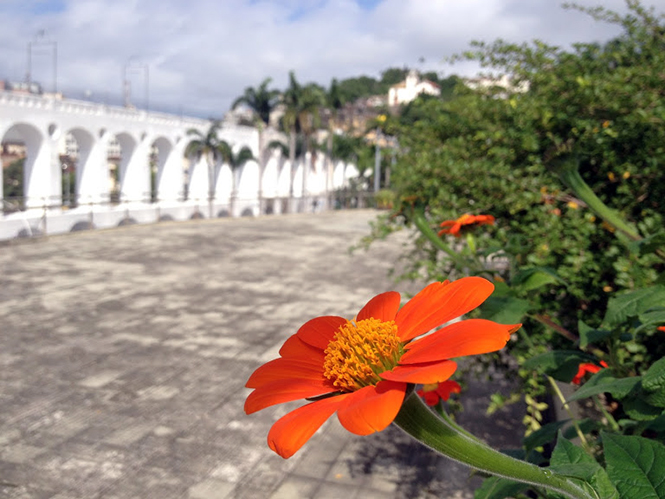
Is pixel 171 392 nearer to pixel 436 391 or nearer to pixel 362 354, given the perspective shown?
pixel 436 391

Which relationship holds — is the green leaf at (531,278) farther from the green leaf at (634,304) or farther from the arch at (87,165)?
the arch at (87,165)

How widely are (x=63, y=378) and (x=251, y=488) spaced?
8.10ft

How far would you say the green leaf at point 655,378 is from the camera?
77 cm

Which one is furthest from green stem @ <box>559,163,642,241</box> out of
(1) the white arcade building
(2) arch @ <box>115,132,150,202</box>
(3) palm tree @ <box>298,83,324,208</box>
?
(3) palm tree @ <box>298,83,324,208</box>

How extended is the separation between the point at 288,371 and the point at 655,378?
0.46 metres

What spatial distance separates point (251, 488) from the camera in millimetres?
3240

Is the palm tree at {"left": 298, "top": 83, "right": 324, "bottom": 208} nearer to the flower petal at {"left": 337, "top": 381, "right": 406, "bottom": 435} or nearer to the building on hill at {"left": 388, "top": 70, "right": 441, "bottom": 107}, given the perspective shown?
the building on hill at {"left": 388, "top": 70, "right": 441, "bottom": 107}

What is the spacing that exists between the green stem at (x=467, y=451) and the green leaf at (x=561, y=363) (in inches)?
21.0

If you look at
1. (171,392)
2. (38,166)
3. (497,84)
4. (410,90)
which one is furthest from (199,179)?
(497,84)

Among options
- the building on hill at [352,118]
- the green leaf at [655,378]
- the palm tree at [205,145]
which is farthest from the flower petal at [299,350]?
the building on hill at [352,118]

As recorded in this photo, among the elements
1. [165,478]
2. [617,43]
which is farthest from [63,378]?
[617,43]

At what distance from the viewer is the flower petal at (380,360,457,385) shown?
540mm

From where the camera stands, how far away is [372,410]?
55cm

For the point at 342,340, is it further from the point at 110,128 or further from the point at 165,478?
the point at 110,128
